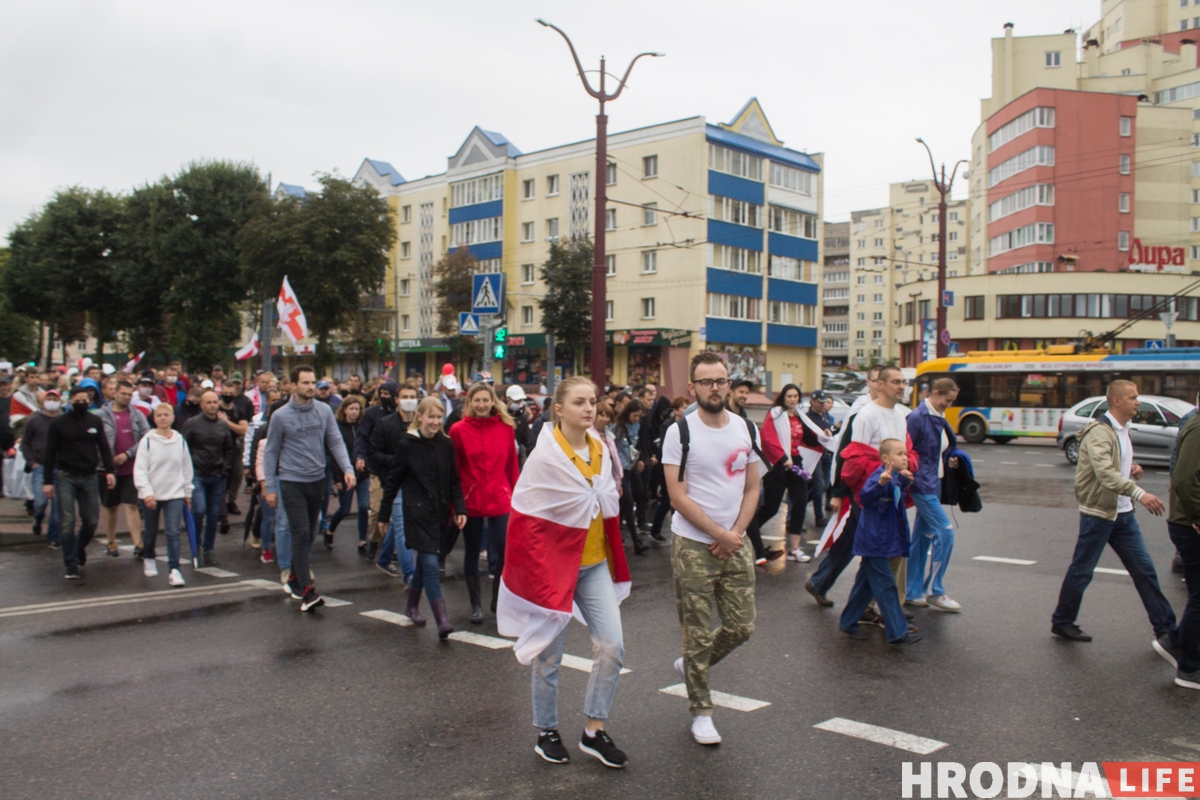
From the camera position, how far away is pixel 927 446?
7.38 metres

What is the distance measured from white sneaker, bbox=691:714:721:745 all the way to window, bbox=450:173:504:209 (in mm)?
55279

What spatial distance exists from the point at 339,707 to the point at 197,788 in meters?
1.13

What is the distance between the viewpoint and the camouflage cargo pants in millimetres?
4609

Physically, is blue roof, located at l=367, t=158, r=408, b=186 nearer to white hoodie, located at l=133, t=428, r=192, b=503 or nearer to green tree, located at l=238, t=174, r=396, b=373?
green tree, located at l=238, t=174, r=396, b=373

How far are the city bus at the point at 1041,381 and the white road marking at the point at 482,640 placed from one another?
74.1 feet

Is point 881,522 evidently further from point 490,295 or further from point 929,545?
point 490,295

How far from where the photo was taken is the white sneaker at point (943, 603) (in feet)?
24.1

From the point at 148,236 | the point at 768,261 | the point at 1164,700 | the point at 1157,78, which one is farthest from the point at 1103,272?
Result: the point at 1164,700

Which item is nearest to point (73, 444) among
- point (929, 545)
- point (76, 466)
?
point (76, 466)

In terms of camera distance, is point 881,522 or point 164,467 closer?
point 881,522

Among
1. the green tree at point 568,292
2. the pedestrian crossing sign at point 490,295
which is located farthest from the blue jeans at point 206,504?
the green tree at point 568,292

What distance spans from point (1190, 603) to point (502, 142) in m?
56.8

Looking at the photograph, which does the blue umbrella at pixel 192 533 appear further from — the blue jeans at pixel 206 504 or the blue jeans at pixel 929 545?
the blue jeans at pixel 929 545

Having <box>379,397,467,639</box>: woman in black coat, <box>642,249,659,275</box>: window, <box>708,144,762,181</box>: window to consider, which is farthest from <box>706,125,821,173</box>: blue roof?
<box>379,397,467,639</box>: woman in black coat
